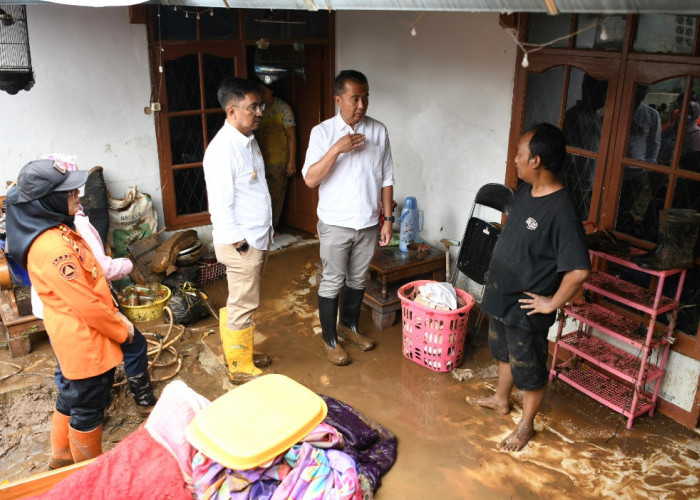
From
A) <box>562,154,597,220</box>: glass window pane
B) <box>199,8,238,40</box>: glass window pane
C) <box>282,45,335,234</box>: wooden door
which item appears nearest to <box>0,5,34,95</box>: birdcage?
<box>199,8,238,40</box>: glass window pane

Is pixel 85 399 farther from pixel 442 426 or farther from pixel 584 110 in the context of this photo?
pixel 584 110

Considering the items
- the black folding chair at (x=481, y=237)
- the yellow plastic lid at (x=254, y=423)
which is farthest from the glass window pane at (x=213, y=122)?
the yellow plastic lid at (x=254, y=423)

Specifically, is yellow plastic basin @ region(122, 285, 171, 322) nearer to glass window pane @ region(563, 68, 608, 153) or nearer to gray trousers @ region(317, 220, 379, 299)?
gray trousers @ region(317, 220, 379, 299)

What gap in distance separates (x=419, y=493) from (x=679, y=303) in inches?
79.4

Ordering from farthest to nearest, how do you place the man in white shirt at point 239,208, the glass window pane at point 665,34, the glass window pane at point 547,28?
the glass window pane at point 547,28 → the man in white shirt at point 239,208 → the glass window pane at point 665,34

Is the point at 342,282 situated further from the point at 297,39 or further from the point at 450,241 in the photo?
the point at 297,39

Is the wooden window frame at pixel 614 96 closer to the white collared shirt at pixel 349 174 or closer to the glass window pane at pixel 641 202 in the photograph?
the glass window pane at pixel 641 202

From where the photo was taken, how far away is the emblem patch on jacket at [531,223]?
3.25m

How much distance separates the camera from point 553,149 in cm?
314

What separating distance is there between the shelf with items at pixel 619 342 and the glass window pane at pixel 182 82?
156 inches

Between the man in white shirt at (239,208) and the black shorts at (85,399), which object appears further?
the man in white shirt at (239,208)

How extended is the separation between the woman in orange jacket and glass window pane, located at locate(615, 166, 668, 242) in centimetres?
321

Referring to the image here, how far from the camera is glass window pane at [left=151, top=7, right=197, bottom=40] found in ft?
17.9

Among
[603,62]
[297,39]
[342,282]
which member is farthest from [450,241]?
[297,39]
